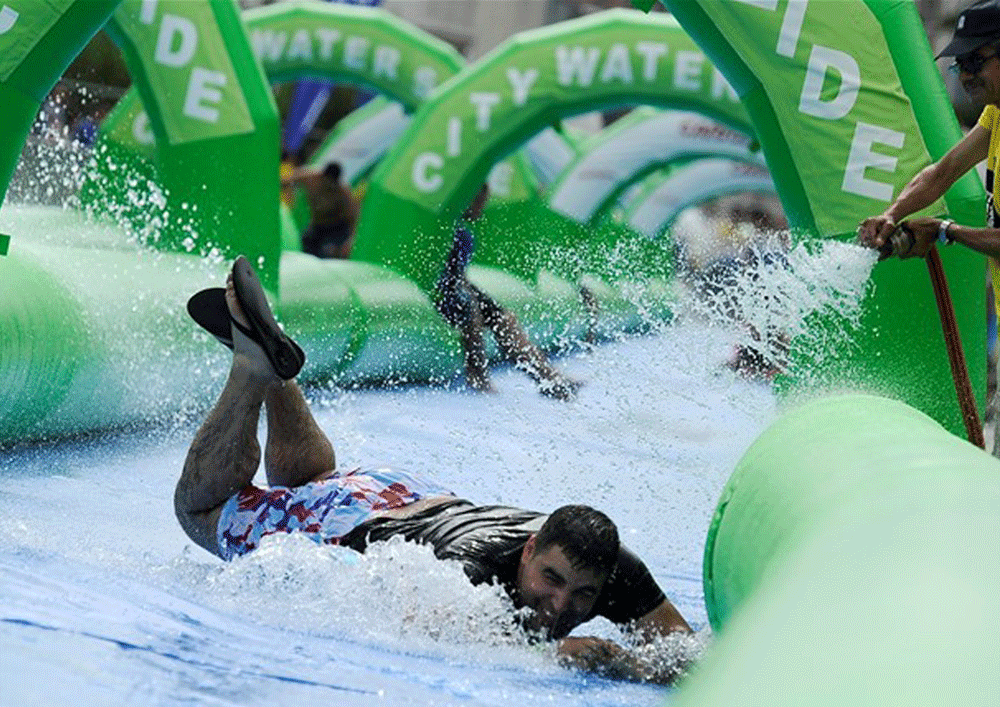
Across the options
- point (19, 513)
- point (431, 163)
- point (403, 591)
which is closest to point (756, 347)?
point (403, 591)

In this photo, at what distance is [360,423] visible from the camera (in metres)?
6.51

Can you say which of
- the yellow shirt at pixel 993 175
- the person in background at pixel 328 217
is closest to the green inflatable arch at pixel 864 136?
the yellow shirt at pixel 993 175

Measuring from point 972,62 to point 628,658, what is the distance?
1721 millimetres

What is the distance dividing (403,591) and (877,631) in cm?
187

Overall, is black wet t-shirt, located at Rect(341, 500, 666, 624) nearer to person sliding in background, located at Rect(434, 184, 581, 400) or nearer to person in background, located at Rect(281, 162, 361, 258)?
person sliding in background, located at Rect(434, 184, 581, 400)

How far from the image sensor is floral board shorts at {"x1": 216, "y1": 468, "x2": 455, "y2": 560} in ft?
11.5

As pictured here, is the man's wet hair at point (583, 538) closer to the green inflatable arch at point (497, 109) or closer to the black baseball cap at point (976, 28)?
the black baseball cap at point (976, 28)

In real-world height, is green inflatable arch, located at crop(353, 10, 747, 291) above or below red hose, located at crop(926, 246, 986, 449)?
below

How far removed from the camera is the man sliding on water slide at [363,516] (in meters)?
3.07

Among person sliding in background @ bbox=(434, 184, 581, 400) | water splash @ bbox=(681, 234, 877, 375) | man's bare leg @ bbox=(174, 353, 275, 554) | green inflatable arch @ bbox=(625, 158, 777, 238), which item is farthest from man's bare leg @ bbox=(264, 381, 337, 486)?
green inflatable arch @ bbox=(625, 158, 777, 238)

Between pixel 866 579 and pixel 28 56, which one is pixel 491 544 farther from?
pixel 28 56

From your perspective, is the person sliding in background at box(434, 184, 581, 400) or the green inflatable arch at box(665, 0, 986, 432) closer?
the green inflatable arch at box(665, 0, 986, 432)

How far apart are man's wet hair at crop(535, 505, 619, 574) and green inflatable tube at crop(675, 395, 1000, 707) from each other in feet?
1.34

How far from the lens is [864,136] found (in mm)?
4875
